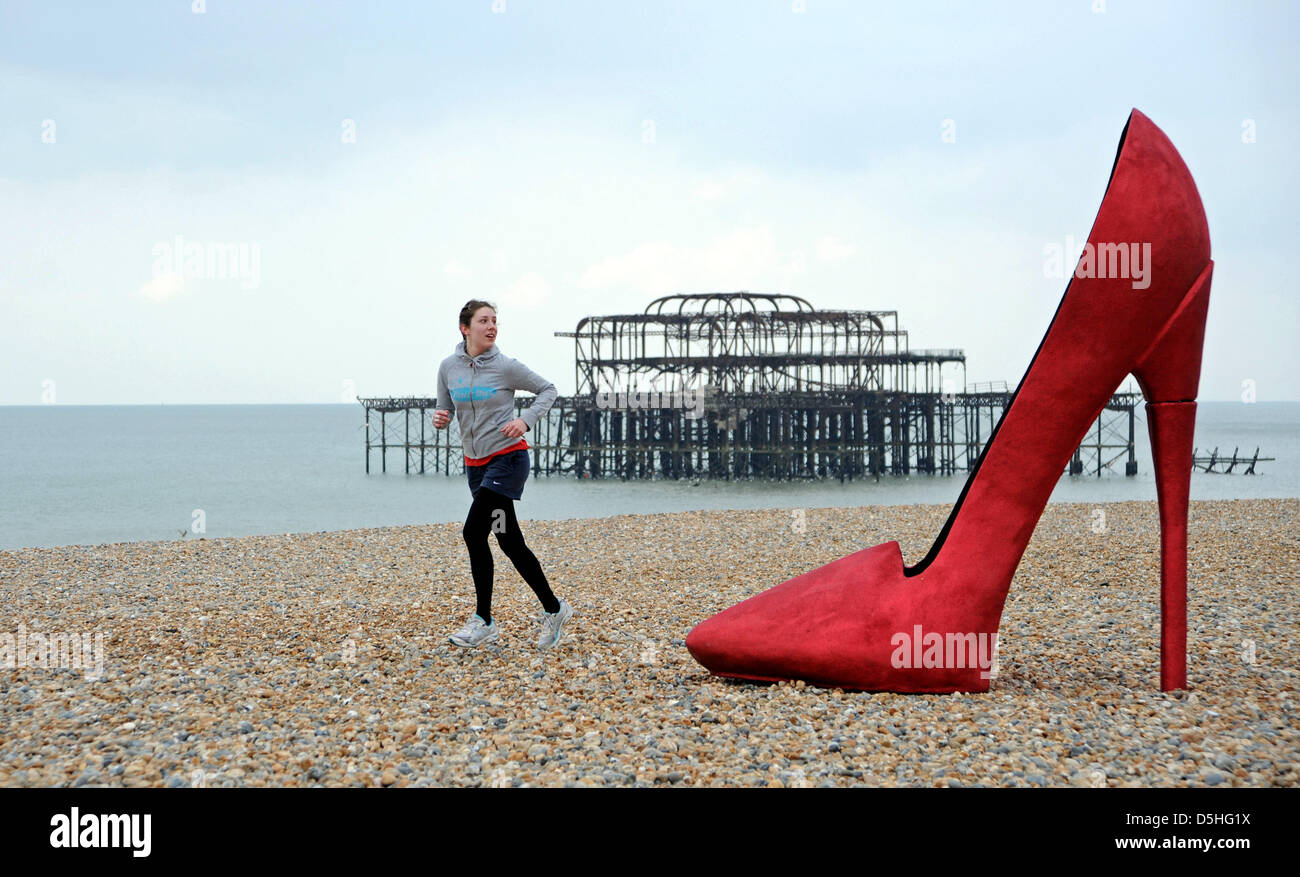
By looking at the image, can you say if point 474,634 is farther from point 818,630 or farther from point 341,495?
point 341,495

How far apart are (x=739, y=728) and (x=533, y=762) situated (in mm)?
722

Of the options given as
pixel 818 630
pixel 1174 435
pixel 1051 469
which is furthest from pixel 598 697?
pixel 1174 435

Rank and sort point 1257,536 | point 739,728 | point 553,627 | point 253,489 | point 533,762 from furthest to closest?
point 253,489 < point 1257,536 < point 553,627 < point 739,728 < point 533,762

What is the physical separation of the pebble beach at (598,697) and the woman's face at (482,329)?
A: 139cm

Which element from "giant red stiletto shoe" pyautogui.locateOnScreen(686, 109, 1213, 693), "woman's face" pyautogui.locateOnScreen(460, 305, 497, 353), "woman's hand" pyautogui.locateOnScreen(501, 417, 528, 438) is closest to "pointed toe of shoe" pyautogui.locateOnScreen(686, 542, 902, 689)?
"giant red stiletto shoe" pyautogui.locateOnScreen(686, 109, 1213, 693)

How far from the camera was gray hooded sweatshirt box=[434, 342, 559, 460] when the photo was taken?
4.73 m

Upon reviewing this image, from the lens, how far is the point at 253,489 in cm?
3856

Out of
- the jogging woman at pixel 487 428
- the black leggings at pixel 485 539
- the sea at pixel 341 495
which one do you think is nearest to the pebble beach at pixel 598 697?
the black leggings at pixel 485 539

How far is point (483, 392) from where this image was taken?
475 cm

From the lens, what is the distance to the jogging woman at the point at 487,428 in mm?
4668

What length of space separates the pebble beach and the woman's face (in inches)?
54.8

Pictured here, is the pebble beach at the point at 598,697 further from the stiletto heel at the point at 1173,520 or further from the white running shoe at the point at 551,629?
the stiletto heel at the point at 1173,520
